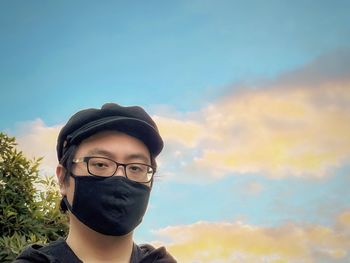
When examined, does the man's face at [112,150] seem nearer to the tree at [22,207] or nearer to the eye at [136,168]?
the eye at [136,168]

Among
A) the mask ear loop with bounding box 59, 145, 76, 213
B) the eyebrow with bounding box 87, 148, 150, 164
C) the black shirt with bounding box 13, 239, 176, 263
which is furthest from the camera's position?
the mask ear loop with bounding box 59, 145, 76, 213

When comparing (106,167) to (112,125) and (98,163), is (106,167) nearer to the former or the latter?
(98,163)

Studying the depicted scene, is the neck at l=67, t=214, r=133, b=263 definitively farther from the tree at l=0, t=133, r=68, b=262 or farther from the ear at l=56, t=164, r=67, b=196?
the tree at l=0, t=133, r=68, b=262

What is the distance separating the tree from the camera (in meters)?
6.41

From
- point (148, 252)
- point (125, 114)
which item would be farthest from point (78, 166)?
point (148, 252)

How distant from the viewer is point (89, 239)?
3.31 meters

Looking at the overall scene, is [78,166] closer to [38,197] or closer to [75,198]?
[75,198]

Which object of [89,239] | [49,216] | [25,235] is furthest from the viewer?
[49,216]

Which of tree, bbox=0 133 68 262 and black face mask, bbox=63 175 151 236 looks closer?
black face mask, bbox=63 175 151 236

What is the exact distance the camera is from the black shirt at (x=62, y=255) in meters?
3.20

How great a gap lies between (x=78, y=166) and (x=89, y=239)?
18.8 inches

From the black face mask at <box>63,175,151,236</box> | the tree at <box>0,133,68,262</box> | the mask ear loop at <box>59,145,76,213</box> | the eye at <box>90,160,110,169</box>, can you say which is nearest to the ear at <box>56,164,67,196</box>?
the mask ear loop at <box>59,145,76,213</box>

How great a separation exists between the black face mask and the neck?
0.05 m

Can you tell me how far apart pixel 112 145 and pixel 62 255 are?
0.75 metres
